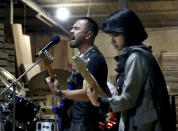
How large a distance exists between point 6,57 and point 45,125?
2882 mm

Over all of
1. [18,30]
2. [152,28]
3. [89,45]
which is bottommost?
[89,45]

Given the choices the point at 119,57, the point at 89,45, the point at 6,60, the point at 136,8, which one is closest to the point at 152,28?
the point at 136,8

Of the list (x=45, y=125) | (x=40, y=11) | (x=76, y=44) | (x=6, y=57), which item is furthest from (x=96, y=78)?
(x=40, y=11)

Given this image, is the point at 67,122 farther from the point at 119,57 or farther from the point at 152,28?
the point at 152,28

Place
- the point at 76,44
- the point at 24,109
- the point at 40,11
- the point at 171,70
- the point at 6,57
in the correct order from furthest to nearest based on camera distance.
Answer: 1. the point at 40,11
2. the point at 171,70
3. the point at 6,57
4. the point at 24,109
5. the point at 76,44

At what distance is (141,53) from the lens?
2.03 meters

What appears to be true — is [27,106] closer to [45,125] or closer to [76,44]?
[45,125]

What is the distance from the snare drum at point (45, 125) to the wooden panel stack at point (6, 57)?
234 cm

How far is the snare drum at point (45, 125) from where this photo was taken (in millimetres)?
5359

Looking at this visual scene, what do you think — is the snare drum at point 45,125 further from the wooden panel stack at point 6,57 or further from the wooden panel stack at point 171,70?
the wooden panel stack at point 171,70

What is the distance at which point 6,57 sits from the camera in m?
7.85

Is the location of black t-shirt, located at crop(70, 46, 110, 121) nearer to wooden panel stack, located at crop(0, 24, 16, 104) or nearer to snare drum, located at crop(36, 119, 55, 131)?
snare drum, located at crop(36, 119, 55, 131)

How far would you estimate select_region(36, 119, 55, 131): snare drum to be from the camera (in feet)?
17.6

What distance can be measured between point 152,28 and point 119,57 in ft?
41.3
